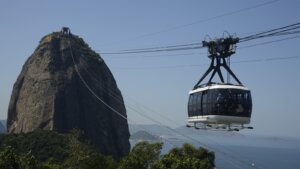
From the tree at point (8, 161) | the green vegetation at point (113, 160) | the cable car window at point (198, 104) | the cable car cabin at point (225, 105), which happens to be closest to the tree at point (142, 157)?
the green vegetation at point (113, 160)

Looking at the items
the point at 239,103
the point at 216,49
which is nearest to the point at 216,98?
the point at 239,103

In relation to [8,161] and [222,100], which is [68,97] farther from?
[222,100]

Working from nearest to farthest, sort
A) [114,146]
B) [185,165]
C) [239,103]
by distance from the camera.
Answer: [239,103]
[185,165]
[114,146]

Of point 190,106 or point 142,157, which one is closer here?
point 190,106

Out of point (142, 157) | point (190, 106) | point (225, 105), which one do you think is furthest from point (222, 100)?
point (142, 157)

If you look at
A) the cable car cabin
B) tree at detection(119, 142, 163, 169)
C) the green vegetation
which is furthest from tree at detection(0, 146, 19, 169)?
the cable car cabin

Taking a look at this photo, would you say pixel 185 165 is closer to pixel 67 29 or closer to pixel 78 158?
pixel 78 158
